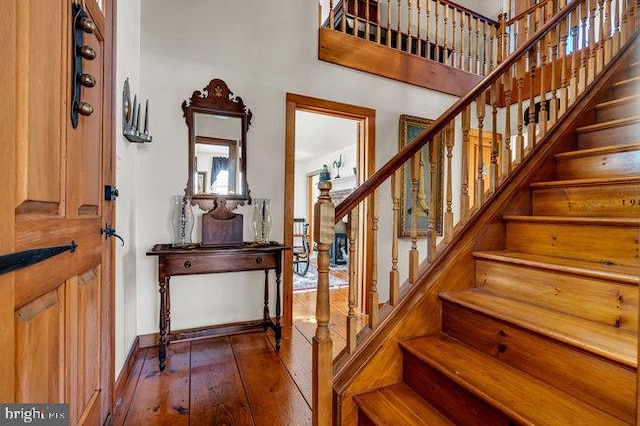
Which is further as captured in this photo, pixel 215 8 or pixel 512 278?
pixel 215 8

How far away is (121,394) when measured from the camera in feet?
5.55

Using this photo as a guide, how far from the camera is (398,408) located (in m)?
1.27

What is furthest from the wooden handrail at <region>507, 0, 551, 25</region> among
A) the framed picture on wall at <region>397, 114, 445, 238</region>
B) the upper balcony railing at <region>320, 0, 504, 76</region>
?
the framed picture on wall at <region>397, 114, 445, 238</region>

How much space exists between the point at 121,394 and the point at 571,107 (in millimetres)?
3412

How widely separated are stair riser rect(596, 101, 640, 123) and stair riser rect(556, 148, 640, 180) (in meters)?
0.49

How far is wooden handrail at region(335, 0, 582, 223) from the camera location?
1.42 metres

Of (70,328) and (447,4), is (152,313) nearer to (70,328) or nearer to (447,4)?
(70,328)

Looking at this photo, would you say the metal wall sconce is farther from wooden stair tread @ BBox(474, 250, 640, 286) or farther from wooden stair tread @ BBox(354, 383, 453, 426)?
wooden stair tread @ BBox(474, 250, 640, 286)

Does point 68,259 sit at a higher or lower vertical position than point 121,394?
higher

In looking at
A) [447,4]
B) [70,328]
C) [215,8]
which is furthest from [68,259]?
[447,4]

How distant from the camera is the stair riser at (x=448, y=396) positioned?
105 centimetres

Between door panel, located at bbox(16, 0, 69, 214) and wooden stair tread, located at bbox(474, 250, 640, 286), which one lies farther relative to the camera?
wooden stair tread, located at bbox(474, 250, 640, 286)

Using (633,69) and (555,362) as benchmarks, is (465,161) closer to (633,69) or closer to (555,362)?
(555,362)
